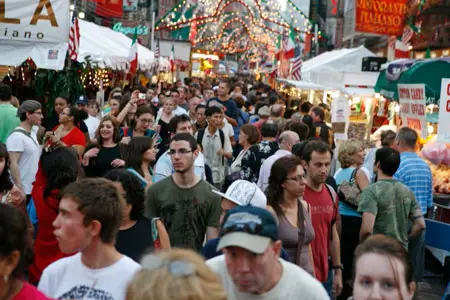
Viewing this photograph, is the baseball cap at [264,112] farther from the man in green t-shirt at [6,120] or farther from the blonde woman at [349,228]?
the blonde woman at [349,228]

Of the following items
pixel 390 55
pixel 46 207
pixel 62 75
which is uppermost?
pixel 390 55

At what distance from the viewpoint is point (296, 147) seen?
318 inches

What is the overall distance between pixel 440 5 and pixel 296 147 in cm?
1693

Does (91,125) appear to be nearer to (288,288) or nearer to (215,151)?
(215,151)

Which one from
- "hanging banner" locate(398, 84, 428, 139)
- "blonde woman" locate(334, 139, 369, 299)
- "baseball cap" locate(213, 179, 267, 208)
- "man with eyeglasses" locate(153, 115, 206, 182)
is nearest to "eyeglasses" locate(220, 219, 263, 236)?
"baseball cap" locate(213, 179, 267, 208)

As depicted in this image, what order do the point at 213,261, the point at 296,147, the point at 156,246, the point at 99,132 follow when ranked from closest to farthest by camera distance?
the point at 213,261, the point at 156,246, the point at 296,147, the point at 99,132

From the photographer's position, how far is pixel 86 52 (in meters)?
17.4

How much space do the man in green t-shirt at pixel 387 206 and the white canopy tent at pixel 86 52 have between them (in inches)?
283

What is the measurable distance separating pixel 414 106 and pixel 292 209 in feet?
24.3

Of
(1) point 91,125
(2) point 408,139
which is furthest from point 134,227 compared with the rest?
(1) point 91,125

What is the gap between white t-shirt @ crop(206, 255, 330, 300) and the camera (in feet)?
11.3

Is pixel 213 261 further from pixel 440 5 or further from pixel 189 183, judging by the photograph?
pixel 440 5

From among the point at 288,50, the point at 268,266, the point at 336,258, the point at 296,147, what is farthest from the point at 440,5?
the point at 268,266

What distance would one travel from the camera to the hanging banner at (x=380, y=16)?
885 inches
